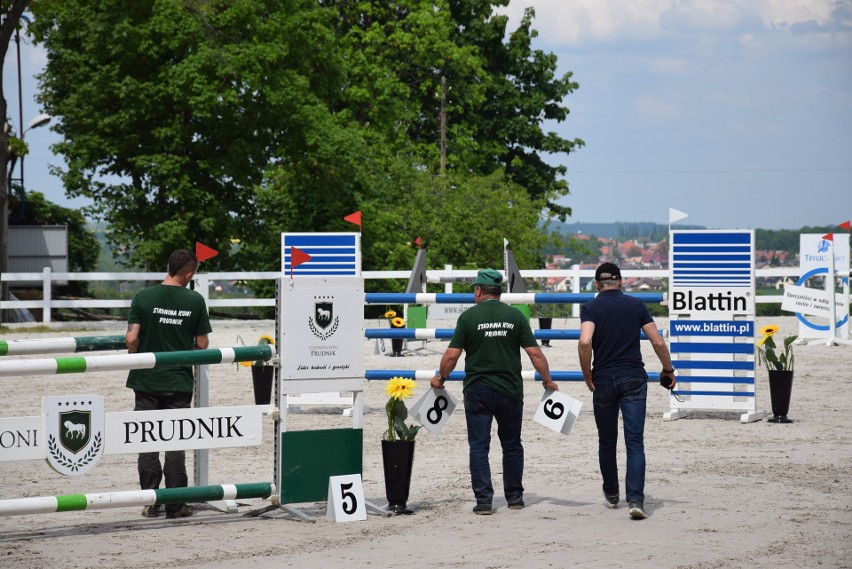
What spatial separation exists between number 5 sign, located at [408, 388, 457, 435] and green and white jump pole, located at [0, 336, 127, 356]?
219 centimetres

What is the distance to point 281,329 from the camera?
8922mm

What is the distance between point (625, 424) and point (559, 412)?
656 mm

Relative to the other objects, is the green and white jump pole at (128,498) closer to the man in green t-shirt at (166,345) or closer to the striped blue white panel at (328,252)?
the man in green t-shirt at (166,345)

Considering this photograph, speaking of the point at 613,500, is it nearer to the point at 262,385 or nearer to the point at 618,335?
the point at 618,335

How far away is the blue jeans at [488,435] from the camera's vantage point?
8.88m

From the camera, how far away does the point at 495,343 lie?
898cm

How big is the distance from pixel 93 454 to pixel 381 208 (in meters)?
36.4

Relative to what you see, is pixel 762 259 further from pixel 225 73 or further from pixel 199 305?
pixel 199 305

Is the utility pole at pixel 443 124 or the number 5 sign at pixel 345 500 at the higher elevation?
the utility pole at pixel 443 124

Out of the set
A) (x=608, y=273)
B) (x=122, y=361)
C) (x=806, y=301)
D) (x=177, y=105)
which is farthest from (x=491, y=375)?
(x=177, y=105)

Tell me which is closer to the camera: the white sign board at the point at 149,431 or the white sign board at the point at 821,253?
the white sign board at the point at 149,431

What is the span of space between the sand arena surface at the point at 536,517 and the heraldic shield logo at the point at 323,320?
1.30 metres

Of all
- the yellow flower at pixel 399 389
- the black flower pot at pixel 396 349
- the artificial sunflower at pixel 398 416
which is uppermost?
the yellow flower at pixel 399 389

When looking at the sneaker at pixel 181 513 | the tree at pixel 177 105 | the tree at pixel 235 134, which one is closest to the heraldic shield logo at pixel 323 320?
the sneaker at pixel 181 513
